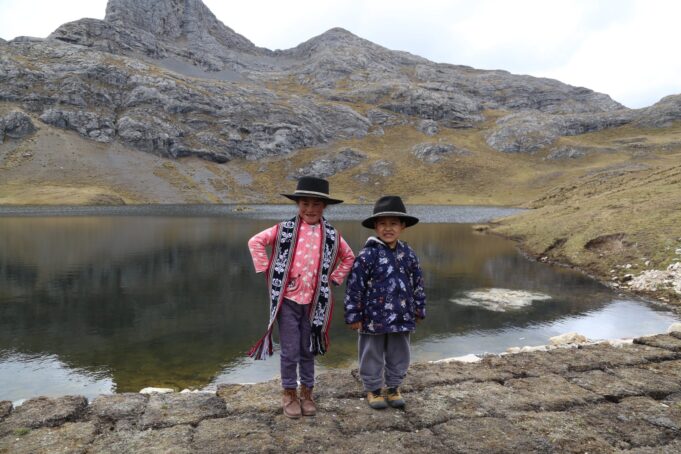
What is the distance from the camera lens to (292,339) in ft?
21.3

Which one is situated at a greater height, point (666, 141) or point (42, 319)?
point (666, 141)

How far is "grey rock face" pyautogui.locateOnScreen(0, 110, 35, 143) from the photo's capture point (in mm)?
126750

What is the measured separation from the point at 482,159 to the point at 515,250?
13011 centimetres

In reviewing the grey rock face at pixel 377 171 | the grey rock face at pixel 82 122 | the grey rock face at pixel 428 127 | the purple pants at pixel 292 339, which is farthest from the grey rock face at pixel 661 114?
the purple pants at pixel 292 339

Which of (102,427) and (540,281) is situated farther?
(540,281)

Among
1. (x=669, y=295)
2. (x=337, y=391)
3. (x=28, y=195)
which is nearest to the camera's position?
(x=337, y=391)

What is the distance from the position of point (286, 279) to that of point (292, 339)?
91 cm

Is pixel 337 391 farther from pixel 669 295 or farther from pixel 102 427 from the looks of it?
pixel 669 295

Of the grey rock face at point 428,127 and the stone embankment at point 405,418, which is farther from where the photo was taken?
the grey rock face at point 428,127

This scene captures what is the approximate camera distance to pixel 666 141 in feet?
512

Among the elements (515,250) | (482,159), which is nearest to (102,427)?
(515,250)

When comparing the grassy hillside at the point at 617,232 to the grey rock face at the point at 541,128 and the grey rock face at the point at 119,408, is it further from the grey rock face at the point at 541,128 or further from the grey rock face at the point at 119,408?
the grey rock face at the point at 541,128

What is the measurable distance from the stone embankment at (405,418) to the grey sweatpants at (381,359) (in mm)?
404

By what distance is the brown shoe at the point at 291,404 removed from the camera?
248 inches
